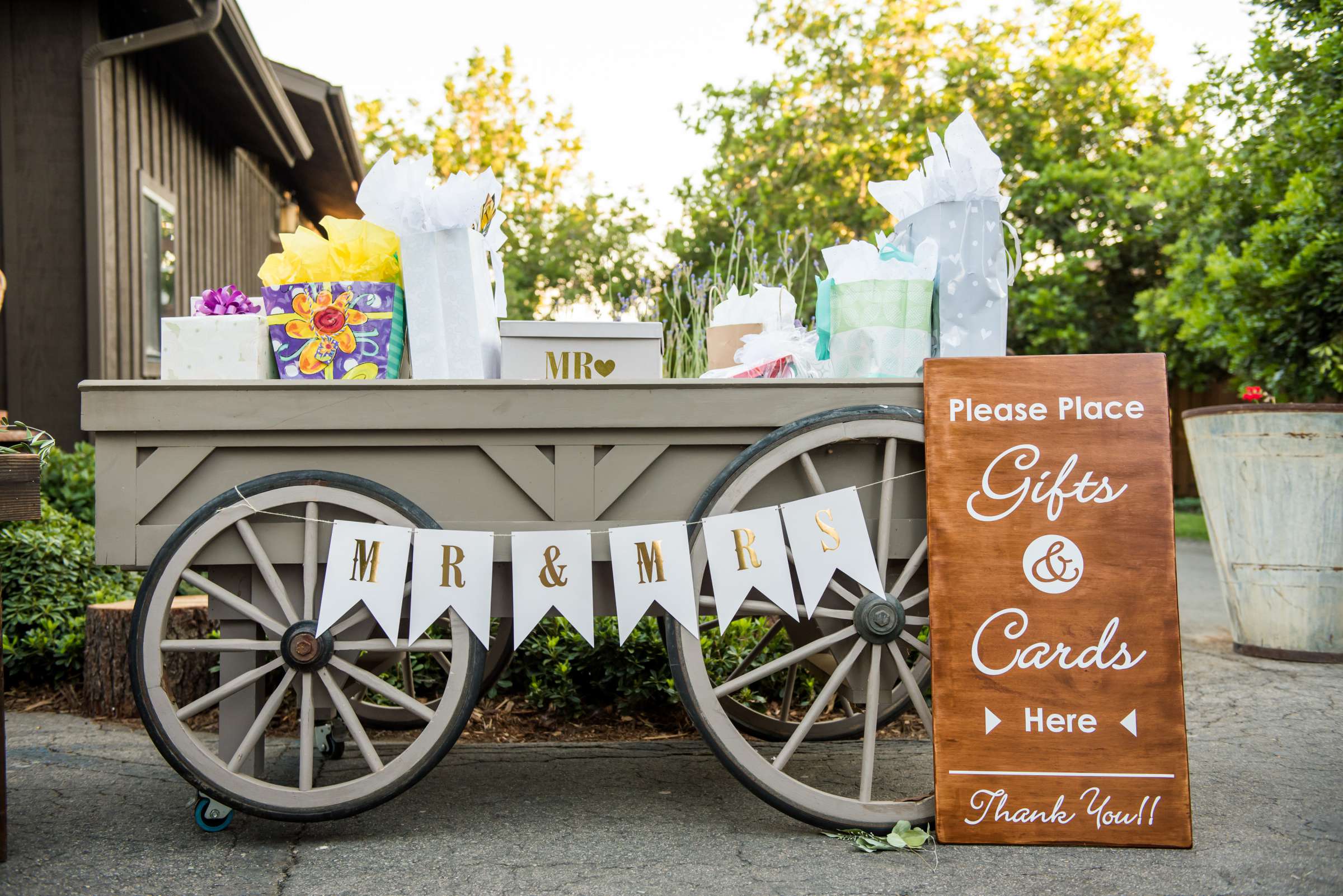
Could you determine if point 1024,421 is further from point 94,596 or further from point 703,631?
point 94,596

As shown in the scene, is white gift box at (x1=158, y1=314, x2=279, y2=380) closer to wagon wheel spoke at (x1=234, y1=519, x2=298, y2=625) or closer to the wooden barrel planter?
wagon wheel spoke at (x1=234, y1=519, x2=298, y2=625)

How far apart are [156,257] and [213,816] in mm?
5770

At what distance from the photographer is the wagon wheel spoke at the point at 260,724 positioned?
230 centimetres

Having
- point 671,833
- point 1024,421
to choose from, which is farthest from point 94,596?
point 1024,421

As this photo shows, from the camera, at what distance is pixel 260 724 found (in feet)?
7.57

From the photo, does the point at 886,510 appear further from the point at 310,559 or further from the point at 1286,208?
the point at 1286,208

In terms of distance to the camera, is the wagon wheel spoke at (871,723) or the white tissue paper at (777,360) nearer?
the wagon wheel spoke at (871,723)

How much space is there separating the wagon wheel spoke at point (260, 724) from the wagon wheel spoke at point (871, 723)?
1.33 meters

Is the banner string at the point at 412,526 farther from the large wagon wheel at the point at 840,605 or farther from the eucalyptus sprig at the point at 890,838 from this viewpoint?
the eucalyptus sprig at the point at 890,838

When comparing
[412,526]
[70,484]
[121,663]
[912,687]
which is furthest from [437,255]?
[70,484]

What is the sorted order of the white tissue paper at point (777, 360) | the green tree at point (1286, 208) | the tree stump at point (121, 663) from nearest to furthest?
the white tissue paper at point (777, 360) < the tree stump at point (121, 663) < the green tree at point (1286, 208)

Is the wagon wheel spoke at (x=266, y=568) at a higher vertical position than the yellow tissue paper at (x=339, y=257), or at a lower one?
lower

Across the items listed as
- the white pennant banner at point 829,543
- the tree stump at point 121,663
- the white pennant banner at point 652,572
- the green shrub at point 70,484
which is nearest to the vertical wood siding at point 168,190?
the green shrub at point 70,484

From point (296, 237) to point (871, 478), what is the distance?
156cm
